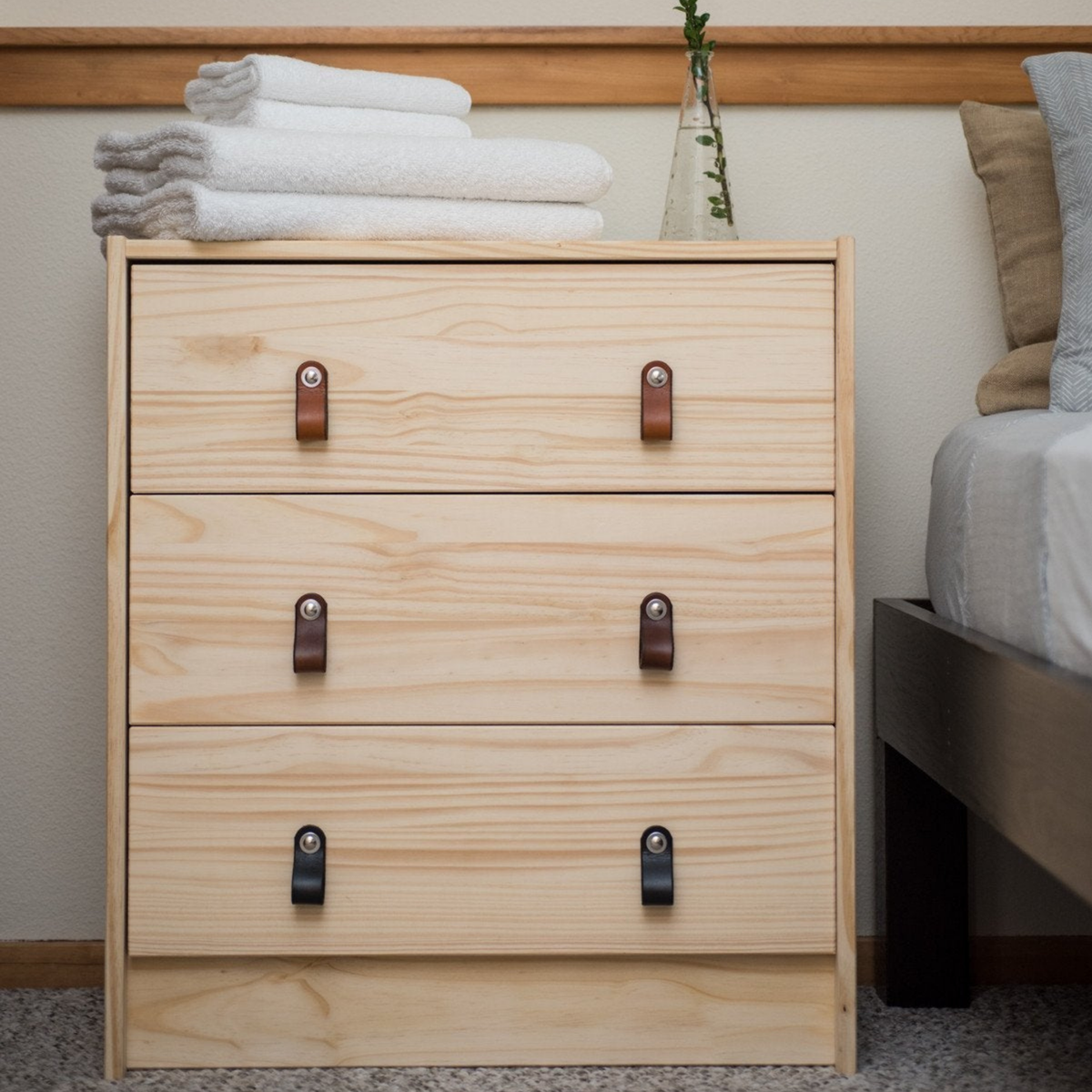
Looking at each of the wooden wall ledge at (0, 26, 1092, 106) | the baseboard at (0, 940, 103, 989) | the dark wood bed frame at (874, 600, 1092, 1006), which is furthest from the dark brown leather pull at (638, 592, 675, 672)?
the baseboard at (0, 940, 103, 989)

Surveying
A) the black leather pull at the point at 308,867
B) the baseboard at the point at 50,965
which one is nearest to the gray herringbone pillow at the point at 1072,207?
the black leather pull at the point at 308,867

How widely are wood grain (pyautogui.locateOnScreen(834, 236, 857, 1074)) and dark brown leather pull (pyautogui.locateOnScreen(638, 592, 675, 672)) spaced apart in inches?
6.2

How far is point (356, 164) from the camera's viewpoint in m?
1.04

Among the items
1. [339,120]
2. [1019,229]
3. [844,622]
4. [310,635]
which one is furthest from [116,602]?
[1019,229]

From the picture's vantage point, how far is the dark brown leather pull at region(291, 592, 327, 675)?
1026 millimetres

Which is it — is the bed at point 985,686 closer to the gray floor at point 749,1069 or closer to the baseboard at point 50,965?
the gray floor at point 749,1069

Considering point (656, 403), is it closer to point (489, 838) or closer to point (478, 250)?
point (478, 250)

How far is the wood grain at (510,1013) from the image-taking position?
107 cm

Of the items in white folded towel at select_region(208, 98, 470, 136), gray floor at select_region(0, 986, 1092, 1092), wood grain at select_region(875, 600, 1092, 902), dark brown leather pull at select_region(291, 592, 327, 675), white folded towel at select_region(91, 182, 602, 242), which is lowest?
gray floor at select_region(0, 986, 1092, 1092)

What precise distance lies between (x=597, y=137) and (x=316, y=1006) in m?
1.01

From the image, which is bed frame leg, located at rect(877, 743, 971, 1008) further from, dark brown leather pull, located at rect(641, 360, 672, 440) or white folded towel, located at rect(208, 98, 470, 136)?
white folded towel, located at rect(208, 98, 470, 136)

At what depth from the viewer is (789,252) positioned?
3.44 feet

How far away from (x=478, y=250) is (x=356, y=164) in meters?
0.13

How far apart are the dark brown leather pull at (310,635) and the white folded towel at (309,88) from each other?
1.60ft
